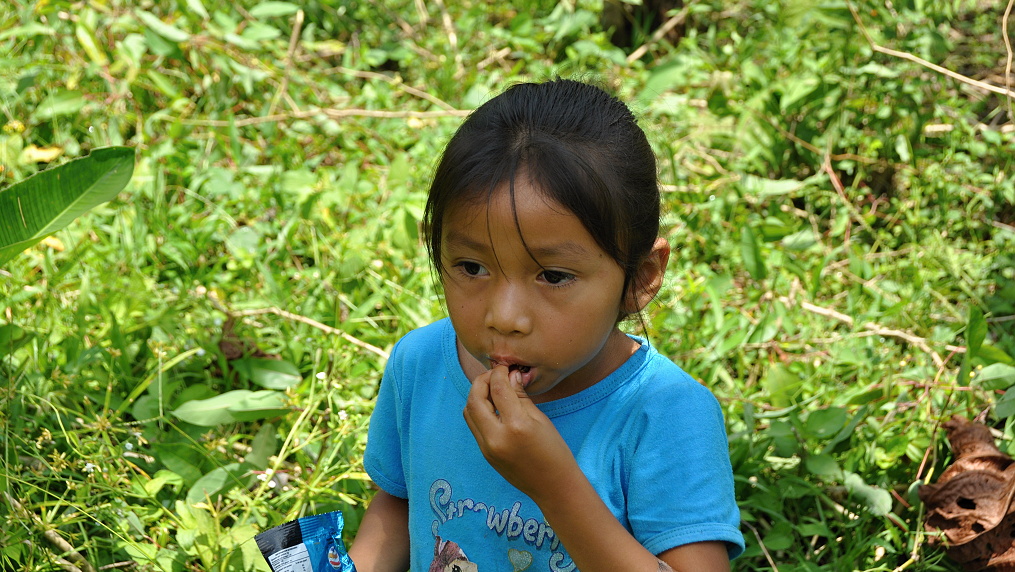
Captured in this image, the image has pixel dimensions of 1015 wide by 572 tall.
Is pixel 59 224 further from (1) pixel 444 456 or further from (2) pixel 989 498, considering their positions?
(2) pixel 989 498

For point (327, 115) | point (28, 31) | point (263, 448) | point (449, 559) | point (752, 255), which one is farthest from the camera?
point (327, 115)

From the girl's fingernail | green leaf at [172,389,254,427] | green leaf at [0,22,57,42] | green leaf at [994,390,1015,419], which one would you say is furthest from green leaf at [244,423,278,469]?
green leaf at [0,22,57,42]

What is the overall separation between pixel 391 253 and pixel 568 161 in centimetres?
147

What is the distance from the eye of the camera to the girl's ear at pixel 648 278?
4.58ft

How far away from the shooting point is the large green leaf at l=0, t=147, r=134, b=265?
5.89 ft

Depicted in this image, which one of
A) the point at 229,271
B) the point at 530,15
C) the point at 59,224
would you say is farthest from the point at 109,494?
the point at 530,15

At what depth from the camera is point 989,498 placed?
189 cm

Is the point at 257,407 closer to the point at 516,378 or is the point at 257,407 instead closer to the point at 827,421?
the point at 516,378

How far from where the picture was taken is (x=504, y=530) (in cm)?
141

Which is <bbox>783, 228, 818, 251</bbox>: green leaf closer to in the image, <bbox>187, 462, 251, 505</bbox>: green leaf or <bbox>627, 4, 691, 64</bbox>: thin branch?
<bbox>627, 4, 691, 64</bbox>: thin branch

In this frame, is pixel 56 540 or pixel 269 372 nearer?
pixel 56 540

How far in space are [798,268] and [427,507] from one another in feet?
5.23

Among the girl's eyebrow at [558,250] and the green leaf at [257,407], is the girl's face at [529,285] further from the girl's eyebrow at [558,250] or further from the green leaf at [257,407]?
the green leaf at [257,407]

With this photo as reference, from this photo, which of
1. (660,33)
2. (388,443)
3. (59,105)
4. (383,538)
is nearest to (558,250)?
(388,443)
